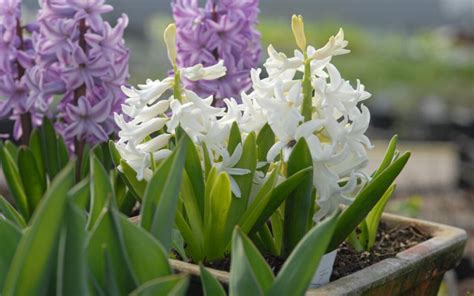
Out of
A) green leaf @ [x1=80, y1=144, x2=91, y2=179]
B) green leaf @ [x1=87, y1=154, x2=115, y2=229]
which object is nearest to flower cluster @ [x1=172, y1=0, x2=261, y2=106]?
green leaf @ [x1=80, y1=144, x2=91, y2=179]

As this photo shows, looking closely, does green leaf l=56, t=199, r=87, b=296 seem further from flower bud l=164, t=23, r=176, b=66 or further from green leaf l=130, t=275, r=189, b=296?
flower bud l=164, t=23, r=176, b=66

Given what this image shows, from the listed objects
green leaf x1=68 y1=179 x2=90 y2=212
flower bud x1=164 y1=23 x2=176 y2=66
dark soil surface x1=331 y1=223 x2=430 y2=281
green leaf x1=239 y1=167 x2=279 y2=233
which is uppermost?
flower bud x1=164 y1=23 x2=176 y2=66

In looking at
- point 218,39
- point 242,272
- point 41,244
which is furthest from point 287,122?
point 218,39

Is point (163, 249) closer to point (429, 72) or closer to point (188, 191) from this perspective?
point (188, 191)

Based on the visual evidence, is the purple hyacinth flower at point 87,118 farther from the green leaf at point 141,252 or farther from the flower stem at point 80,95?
the green leaf at point 141,252

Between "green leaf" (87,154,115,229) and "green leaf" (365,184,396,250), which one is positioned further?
"green leaf" (365,184,396,250)

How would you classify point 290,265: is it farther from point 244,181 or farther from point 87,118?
point 87,118


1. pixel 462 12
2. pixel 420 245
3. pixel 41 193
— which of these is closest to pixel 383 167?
pixel 420 245
